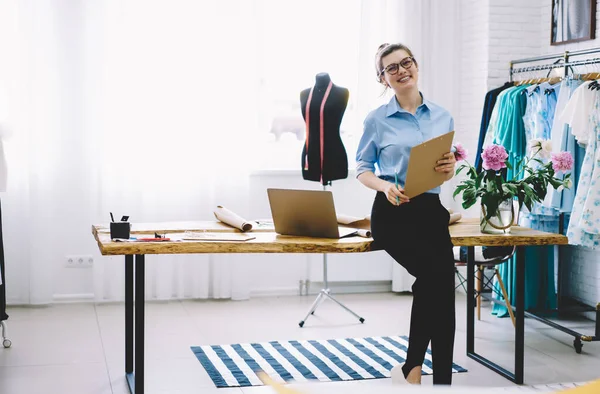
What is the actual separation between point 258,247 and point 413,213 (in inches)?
25.4

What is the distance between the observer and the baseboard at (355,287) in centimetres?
586

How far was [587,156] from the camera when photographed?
4.46 meters

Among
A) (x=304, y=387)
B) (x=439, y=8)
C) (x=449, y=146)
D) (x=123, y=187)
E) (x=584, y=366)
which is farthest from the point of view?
(x=439, y=8)

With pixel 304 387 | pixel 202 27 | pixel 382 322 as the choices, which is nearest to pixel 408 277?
pixel 382 322

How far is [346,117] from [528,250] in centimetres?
163

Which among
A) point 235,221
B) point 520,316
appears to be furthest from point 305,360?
point 520,316

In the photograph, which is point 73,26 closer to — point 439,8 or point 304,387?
point 439,8

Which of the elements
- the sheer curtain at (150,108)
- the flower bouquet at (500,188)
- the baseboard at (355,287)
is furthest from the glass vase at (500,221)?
the baseboard at (355,287)

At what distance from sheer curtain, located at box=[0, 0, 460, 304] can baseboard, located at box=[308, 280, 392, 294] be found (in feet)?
1.77

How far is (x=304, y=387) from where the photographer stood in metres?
0.85

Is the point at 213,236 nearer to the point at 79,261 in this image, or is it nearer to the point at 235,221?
the point at 235,221

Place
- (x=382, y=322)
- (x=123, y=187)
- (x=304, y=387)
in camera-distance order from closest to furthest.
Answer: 1. (x=304, y=387)
2. (x=382, y=322)
3. (x=123, y=187)

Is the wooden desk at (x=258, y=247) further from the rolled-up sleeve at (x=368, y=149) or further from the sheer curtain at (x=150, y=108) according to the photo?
the sheer curtain at (x=150, y=108)

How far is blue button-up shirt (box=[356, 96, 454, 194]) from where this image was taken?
329cm
